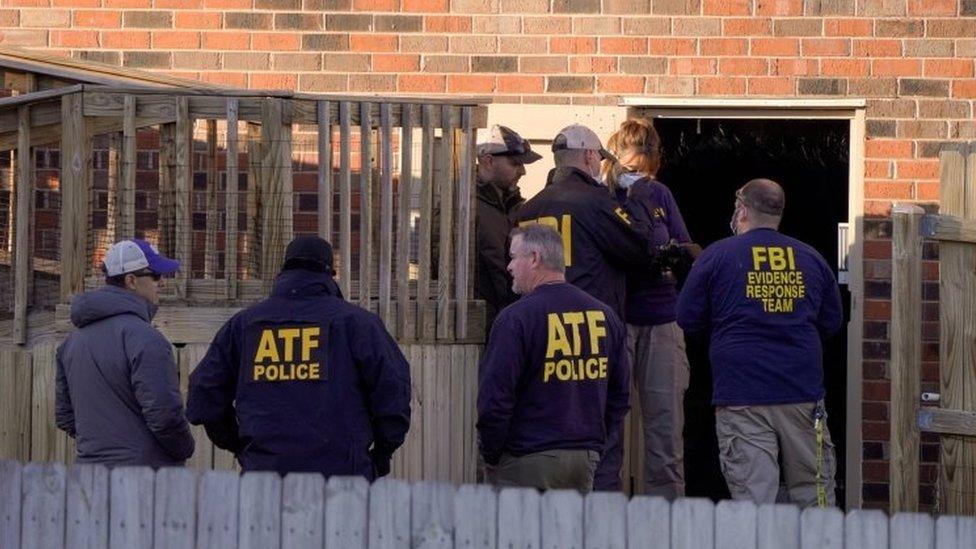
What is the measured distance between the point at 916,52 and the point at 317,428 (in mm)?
4284

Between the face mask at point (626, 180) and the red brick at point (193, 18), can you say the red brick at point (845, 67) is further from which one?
the red brick at point (193, 18)

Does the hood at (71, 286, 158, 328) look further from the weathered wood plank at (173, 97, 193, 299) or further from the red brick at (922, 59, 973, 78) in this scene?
the red brick at (922, 59, 973, 78)

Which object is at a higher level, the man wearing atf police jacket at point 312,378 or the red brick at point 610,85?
the red brick at point 610,85

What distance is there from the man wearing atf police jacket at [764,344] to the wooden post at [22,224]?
283cm

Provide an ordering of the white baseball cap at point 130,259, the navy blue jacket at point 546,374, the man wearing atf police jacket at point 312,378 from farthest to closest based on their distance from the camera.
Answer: the white baseball cap at point 130,259 → the navy blue jacket at point 546,374 → the man wearing atf police jacket at point 312,378

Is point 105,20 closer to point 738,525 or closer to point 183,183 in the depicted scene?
point 183,183

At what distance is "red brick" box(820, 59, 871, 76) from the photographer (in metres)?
9.24

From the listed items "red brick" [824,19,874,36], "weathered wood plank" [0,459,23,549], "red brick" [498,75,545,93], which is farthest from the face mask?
"weathered wood plank" [0,459,23,549]

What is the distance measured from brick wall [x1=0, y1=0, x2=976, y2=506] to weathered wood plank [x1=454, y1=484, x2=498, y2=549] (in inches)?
159

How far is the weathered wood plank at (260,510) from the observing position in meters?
5.69

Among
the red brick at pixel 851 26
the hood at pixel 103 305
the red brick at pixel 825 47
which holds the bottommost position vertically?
the hood at pixel 103 305

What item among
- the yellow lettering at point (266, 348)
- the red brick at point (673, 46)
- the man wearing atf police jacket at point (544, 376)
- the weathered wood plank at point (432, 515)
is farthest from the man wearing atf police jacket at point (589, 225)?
the weathered wood plank at point (432, 515)

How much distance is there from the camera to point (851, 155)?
30.7ft

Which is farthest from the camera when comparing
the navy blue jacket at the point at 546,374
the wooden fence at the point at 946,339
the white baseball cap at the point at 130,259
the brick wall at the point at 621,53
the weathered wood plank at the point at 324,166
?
the brick wall at the point at 621,53
